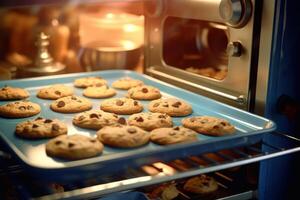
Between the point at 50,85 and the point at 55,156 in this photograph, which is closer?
the point at 55,156

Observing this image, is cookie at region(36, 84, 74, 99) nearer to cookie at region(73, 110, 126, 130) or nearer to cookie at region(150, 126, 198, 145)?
cookie at region(73, 110, 126, 130)

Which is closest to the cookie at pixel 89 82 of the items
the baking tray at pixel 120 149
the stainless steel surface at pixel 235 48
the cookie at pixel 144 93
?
the baking tray at pixel 120 149

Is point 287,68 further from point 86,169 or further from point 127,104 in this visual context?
point 86,169

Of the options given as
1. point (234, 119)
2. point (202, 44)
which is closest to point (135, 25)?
point (202, 44)

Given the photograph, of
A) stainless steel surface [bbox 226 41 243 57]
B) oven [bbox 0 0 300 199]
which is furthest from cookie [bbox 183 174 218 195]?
stainless steel surface [bbox 226 41 243 57]

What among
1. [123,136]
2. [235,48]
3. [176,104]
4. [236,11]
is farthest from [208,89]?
[123,136]

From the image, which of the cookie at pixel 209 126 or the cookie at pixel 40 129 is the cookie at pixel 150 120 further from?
the cookie at pixel 40 129

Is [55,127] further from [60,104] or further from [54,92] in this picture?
[54,92]
